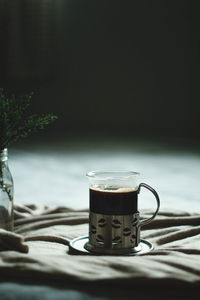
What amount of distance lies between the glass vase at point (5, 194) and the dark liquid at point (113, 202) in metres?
0.21

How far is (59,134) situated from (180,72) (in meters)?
1.38

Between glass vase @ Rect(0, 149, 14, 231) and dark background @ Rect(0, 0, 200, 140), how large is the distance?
3730 mm

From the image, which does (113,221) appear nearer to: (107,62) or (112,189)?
(112,189)

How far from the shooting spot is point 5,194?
1154mm

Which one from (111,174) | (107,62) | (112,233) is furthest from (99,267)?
(107,62)

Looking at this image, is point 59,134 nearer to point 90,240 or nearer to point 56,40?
point 56,40

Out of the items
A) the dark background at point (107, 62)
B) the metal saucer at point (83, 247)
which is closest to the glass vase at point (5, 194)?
the metal saucer at point (83, 247)

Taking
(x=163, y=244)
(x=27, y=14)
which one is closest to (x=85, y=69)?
(x=27, y=14)

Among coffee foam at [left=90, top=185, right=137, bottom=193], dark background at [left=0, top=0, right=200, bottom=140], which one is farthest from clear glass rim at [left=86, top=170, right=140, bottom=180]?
dark background at [left=0, top=0, right=200, bottom=140]

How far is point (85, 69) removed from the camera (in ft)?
17.2

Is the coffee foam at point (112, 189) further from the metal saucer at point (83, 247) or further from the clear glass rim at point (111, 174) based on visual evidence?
the metal saucer at point (83, 247)

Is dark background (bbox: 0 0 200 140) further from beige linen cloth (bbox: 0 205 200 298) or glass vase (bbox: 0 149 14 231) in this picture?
beige linen cloth (bbox: 0 205 200 298)

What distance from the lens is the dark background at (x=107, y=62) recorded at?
5.02 metres

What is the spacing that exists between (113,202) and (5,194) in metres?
0.26
